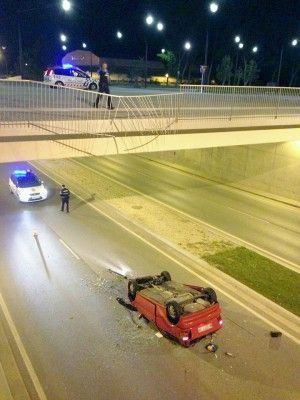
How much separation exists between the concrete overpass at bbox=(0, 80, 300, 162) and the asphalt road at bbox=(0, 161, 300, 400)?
12.9ft

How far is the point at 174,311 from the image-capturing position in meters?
9.30

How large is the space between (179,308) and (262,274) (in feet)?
18.2

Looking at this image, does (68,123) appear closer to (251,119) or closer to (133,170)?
(251,119)

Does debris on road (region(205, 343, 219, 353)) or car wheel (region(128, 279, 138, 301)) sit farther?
car wheel (region(128, 279, 138, 301))

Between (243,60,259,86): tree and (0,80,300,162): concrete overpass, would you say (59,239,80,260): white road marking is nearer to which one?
(0,80,300,162): concrete overpass

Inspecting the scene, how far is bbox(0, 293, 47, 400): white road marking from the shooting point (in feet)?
27.0

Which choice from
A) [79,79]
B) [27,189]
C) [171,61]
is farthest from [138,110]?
[171,61]

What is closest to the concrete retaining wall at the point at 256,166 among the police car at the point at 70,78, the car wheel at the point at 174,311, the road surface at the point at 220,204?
the road surface at the point at 220,204

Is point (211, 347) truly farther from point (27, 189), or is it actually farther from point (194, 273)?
point (27, 189)

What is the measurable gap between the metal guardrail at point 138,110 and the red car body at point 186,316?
242 inches

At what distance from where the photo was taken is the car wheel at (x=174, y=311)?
30.2 ft

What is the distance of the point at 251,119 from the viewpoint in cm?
1759

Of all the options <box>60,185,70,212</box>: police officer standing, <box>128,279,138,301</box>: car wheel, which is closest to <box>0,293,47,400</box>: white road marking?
<box>128,279,138,301</box>: car wheel

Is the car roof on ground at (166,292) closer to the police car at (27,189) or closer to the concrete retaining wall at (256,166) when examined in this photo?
the police car at (27,189)
